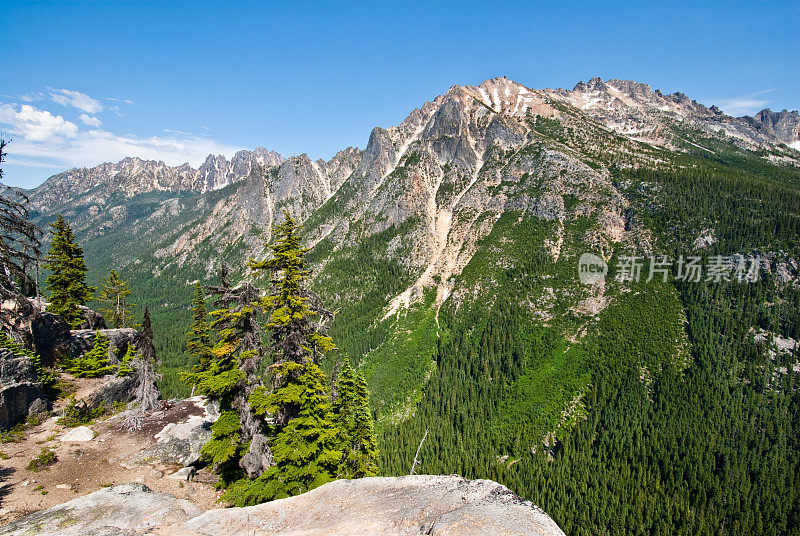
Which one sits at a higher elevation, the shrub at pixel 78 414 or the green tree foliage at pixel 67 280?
the green tree foliage at pixel 67 280

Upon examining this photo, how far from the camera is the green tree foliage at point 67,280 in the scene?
41062 millimetres

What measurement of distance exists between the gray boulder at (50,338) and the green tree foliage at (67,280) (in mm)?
7003

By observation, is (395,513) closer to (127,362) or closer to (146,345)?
(146,345)

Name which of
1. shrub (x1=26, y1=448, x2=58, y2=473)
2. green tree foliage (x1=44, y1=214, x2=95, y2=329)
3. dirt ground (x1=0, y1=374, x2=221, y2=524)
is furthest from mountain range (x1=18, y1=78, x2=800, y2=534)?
shrub (x1=26, y1=448, x2=58, y2=473)

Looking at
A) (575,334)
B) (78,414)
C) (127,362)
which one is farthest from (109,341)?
(575,334)

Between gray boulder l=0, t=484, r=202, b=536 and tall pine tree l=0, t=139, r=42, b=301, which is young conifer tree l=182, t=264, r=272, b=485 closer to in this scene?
gray boulder l=0, t=484, r=202, b=536

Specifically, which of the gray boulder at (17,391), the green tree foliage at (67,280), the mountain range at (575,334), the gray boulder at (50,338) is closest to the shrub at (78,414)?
the gray boulder at (17,391)

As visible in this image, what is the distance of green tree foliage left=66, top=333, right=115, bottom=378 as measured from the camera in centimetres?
3421

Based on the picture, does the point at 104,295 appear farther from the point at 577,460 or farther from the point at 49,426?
the point at 577,460

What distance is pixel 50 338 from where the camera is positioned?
33812mm

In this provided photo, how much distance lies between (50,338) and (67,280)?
11.9 meters

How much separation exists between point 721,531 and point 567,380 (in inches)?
1764

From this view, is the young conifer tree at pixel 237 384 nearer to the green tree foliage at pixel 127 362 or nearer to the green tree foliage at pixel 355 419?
the green tree foliage at pixel 355 419

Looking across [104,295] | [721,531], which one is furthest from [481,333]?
[104,295]
